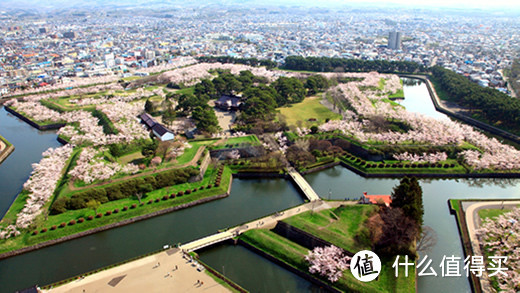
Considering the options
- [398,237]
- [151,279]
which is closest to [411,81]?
[398,237]

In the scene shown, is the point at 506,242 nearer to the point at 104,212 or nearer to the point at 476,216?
the point at 476,216

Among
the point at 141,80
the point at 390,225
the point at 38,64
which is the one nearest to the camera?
the point at 390,225

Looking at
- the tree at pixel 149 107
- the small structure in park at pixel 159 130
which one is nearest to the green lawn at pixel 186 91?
the tree at pixel 149 107

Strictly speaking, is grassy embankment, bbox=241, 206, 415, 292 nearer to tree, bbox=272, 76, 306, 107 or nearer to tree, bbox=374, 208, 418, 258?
tree, bbox=374, 208, 418, 258

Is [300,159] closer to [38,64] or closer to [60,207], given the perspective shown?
[60,207]

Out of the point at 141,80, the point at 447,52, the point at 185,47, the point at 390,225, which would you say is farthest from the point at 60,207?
the point at 447,52
